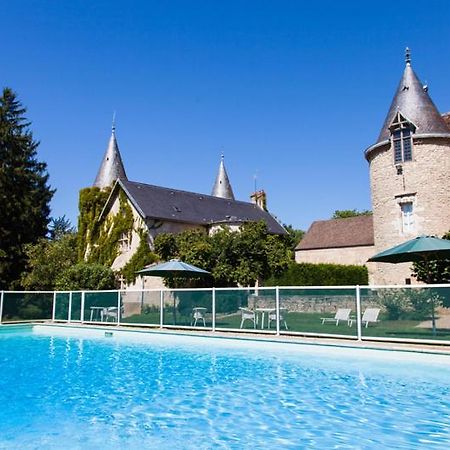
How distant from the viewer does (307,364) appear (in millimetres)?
11148

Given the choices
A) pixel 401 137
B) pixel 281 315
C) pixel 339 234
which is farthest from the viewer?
pixel 339 234

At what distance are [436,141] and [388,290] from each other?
1580cm

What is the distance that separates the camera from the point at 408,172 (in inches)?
984

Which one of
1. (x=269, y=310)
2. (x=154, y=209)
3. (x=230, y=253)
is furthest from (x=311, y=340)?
(x=154, y=209)

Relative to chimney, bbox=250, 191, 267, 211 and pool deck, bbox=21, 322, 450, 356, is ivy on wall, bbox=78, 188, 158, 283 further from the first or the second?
chimney, bbox=250, 191, 267, 211

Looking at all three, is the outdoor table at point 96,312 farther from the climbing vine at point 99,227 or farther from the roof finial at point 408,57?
the roof finial at point 408,57

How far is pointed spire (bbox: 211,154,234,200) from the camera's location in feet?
170

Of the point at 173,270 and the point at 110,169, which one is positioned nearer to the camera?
the point at 173,270

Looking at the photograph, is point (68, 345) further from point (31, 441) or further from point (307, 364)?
point (31, 441)

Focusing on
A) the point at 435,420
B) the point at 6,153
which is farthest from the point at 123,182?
the point at 435,420

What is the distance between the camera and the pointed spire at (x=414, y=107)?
→ 25188 millimetres

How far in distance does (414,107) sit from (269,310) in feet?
56.7

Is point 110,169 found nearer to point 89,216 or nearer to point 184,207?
point 89,216

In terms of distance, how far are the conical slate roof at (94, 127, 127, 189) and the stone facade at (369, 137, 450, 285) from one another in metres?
22.7
